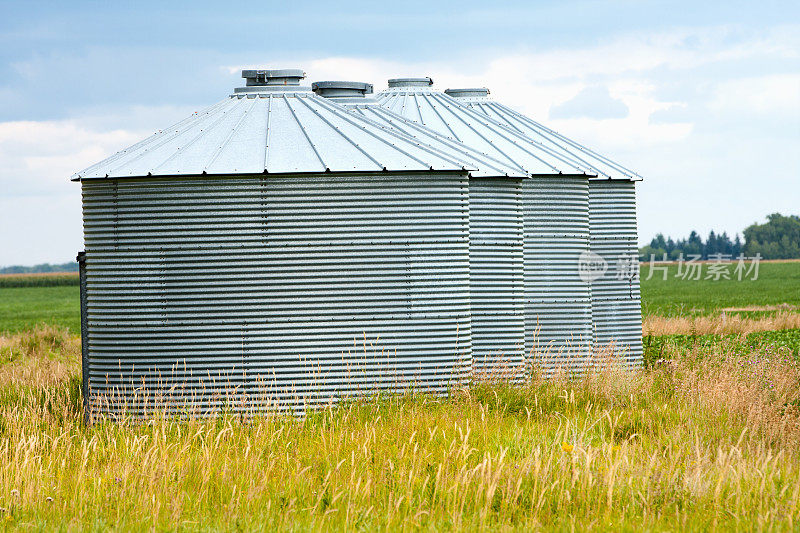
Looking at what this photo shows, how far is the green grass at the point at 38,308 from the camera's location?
123 feet

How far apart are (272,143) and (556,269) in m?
5.42

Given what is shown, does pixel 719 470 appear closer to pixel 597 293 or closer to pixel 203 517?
pixel 203 517

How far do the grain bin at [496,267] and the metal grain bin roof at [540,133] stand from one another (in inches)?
134

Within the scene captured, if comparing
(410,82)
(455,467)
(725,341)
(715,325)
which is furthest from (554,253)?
(715,325)

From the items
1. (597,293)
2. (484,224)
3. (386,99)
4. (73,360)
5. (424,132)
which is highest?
(386,99)

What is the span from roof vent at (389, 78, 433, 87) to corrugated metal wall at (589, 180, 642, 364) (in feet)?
13.2

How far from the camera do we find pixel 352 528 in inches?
242

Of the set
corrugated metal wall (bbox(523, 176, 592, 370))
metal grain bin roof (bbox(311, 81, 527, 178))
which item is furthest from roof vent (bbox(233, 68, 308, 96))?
corrugated metal wall (bbox(523, 176, 592, 370))

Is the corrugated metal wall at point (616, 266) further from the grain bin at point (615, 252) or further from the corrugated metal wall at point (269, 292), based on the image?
the corrugated metal wall at point (269, 292)

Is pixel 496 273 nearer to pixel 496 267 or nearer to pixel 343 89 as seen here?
pixel 496 267

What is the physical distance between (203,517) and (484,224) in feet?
23.2

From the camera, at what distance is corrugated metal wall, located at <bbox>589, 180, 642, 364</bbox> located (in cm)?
1638

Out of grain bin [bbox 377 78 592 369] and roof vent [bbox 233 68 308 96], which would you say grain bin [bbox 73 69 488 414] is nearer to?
roof vent [bbox 233 68 308 96]

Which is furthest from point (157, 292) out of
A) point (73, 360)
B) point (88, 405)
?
point (73, 360)
